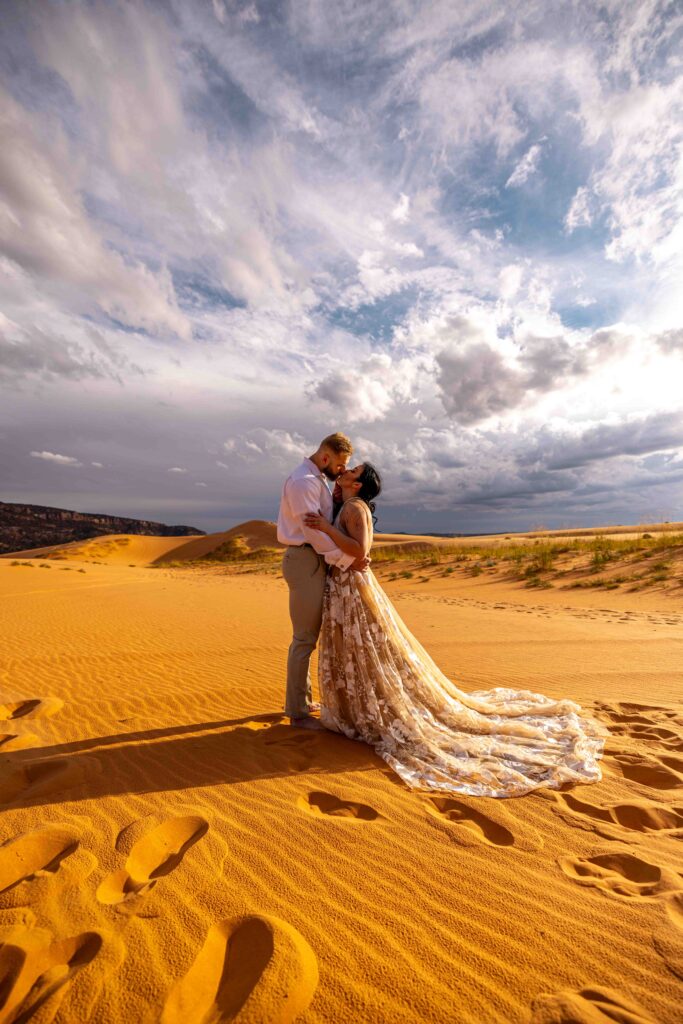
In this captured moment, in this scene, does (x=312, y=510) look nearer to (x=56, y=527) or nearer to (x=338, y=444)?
(x=338, y=444)

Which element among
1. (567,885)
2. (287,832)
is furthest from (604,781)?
(287,832)

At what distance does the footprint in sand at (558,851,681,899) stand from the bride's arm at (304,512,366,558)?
2.15m

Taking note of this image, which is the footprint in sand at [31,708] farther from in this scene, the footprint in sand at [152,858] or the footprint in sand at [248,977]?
the footprint in sand at [248,977]

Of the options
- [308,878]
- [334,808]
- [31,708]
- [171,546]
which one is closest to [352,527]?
[334,808]

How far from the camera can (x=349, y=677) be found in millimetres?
3746

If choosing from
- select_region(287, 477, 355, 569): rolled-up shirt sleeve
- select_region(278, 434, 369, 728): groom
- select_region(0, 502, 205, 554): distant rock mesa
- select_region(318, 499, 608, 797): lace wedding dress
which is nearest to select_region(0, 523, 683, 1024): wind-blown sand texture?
select_region(318, 499, 608, 797): lace wedding dress

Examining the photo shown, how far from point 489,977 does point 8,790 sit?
2.95m

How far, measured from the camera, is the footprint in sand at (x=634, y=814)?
102 inches

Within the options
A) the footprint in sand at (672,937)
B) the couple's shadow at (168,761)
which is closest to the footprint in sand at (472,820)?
the couple's shadow at (168,761)

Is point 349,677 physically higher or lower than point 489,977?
higher

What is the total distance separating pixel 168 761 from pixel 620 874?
2864 millimetres

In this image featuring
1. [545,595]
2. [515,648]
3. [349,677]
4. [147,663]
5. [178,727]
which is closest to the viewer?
[349,677]

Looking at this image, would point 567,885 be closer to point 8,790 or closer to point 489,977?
point 489,977

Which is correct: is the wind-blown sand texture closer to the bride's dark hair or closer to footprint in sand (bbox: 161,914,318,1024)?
footprint in sand (bbox: 161,914,318,1024)
